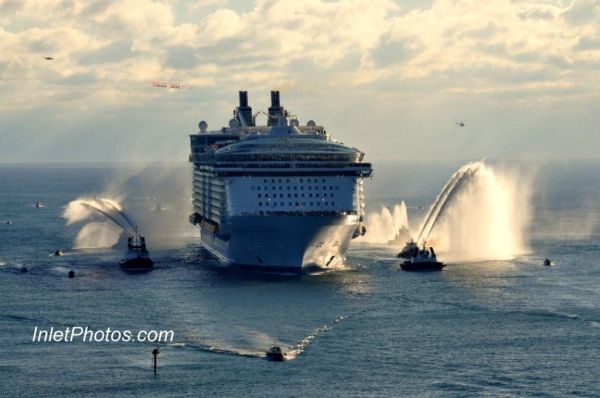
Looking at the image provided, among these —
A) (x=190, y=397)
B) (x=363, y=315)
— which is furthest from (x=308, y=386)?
(x=363, y=315)

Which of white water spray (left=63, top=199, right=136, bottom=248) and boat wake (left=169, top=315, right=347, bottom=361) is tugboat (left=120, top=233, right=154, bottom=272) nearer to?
white water spray (left=63, top=199, right=136, bottom=248)

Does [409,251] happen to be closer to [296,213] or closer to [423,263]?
[423,263]

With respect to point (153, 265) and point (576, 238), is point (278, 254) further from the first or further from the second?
point (576, 238)

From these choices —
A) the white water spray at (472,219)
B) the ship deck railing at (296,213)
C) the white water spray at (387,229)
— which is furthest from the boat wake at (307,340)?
the white water spray at (387,229)

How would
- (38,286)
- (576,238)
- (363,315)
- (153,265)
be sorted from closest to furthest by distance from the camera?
1. (363,315)
2. (38,286)
3. (153,265)
4. (576,238)

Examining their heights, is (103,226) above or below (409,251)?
above

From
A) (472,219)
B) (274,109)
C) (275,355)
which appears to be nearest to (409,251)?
(472,219)
